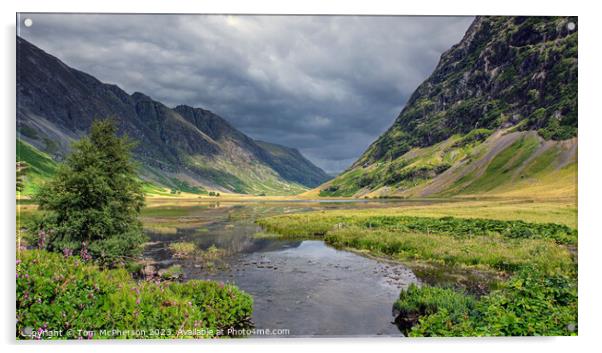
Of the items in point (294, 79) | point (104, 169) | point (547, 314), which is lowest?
point (547, 314)

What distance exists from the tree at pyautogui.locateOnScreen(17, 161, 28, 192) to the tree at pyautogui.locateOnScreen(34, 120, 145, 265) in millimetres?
3003

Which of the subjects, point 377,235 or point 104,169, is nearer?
point 104,169

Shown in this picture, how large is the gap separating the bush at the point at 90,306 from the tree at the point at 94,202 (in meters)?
4.93

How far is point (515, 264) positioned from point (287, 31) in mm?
19343

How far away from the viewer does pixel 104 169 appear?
60.3 ft

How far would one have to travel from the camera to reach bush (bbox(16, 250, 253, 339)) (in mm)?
10500

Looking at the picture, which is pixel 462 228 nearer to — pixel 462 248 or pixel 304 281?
pixel 462 248

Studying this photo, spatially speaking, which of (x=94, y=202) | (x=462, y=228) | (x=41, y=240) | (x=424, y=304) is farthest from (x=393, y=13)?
(x=462, y=228)

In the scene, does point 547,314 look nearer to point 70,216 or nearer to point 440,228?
point 70,216

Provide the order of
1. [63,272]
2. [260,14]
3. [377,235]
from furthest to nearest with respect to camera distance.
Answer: [377,235] → [260,14] → [63,272]

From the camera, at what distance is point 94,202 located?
58.0ft

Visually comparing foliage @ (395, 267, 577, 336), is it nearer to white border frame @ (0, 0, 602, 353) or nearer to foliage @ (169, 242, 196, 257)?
white border frame @ (0, 0, 602, 353)

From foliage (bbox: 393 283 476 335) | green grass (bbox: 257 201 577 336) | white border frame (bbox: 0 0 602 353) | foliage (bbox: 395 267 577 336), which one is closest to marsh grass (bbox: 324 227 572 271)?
green grass (bbox: 257 201 577 336)

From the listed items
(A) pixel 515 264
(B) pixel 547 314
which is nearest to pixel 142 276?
(B) pixel 547 314
